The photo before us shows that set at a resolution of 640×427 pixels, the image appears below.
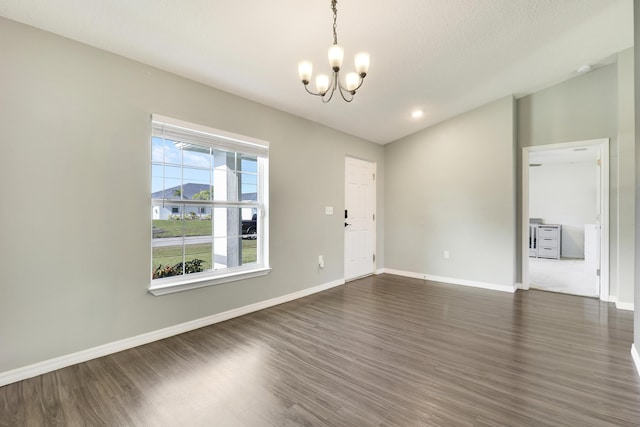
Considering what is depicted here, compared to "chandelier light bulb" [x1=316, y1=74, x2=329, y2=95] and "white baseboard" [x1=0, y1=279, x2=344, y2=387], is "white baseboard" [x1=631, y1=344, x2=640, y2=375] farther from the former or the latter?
"white baseboard" [x1=0, y1=279, x2=344, y2=387]

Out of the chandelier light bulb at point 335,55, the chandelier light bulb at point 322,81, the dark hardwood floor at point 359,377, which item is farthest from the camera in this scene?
the chandelier light bulb at point 322,81

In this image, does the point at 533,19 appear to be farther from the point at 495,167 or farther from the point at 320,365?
the point at 320,365

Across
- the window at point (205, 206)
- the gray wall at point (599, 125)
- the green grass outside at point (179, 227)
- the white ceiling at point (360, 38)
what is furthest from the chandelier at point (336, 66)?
the gray wall at point (599, 125)

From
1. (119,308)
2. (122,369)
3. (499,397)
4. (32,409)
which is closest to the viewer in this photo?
(32,409)

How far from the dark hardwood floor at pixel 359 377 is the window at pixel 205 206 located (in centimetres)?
61

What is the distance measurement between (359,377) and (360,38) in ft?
9.24

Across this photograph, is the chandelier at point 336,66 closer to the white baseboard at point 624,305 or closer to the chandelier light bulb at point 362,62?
the chandelier light bulb at point 362,62

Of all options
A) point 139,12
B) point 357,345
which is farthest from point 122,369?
point 139,12

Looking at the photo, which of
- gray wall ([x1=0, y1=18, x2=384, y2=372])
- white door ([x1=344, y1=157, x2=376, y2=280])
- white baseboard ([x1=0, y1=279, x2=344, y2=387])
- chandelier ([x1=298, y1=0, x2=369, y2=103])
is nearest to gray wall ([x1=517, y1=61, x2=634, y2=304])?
white door ([x1=344, y1=157, x2=376, y2=280])

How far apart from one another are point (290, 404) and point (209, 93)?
292 centimetres

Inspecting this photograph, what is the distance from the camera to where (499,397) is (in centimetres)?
177

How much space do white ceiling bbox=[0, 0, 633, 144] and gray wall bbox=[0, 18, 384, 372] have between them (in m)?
0.22

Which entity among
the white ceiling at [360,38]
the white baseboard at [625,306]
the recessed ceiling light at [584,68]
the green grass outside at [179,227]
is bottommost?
the white baseboard at [625,306]

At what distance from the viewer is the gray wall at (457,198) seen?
13.7 ft
